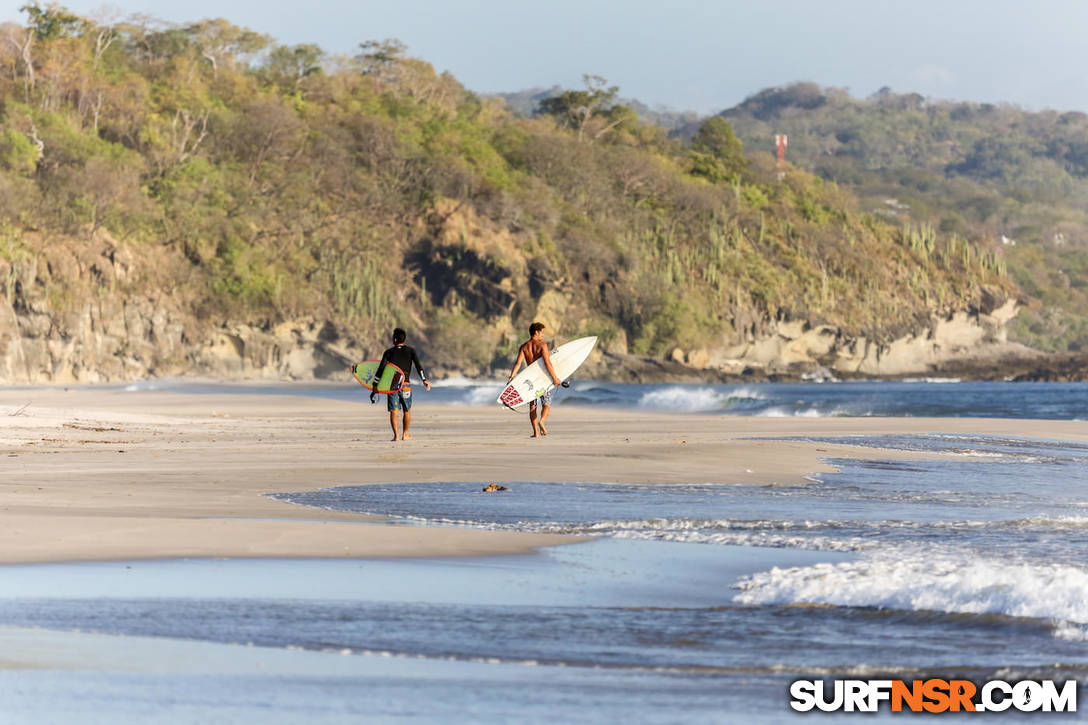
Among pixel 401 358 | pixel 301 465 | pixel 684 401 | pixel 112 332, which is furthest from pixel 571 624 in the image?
pixel 112 332

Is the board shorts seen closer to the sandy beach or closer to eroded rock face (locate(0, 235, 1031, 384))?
the sandy beach

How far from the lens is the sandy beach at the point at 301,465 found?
6.91 metres

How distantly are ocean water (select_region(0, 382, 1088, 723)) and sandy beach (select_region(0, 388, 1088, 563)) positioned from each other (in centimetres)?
60

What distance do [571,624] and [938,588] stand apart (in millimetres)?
1772

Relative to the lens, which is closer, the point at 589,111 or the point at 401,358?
the point at 401,358

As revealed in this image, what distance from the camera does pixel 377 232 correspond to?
6812 cm

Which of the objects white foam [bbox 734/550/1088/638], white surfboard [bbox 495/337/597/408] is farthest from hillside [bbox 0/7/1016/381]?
white foam [bbox 734/550/1088/638]

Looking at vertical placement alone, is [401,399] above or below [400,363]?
below

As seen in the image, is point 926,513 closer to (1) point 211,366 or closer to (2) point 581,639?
(2) point 581,639

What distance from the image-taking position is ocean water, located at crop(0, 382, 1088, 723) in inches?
154

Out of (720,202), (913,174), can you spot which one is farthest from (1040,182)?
(720,202)

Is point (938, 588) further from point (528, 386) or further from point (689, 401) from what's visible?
point (689, 401)

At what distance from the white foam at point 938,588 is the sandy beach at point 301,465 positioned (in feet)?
5.73

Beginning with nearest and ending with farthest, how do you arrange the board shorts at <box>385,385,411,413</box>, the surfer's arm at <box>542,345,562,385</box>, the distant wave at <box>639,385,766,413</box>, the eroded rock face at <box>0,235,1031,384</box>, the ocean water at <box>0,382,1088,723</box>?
the ocean water at <box>0,382,1088,723</box>
the board shorts at <box>385,385,411,413</box>
the surfer's arm at <box>542,345,562,385</box>
the distant wave at <box>639,385,766,413</box>
the eroded rock face at <box>0,235,1031,384</box>
